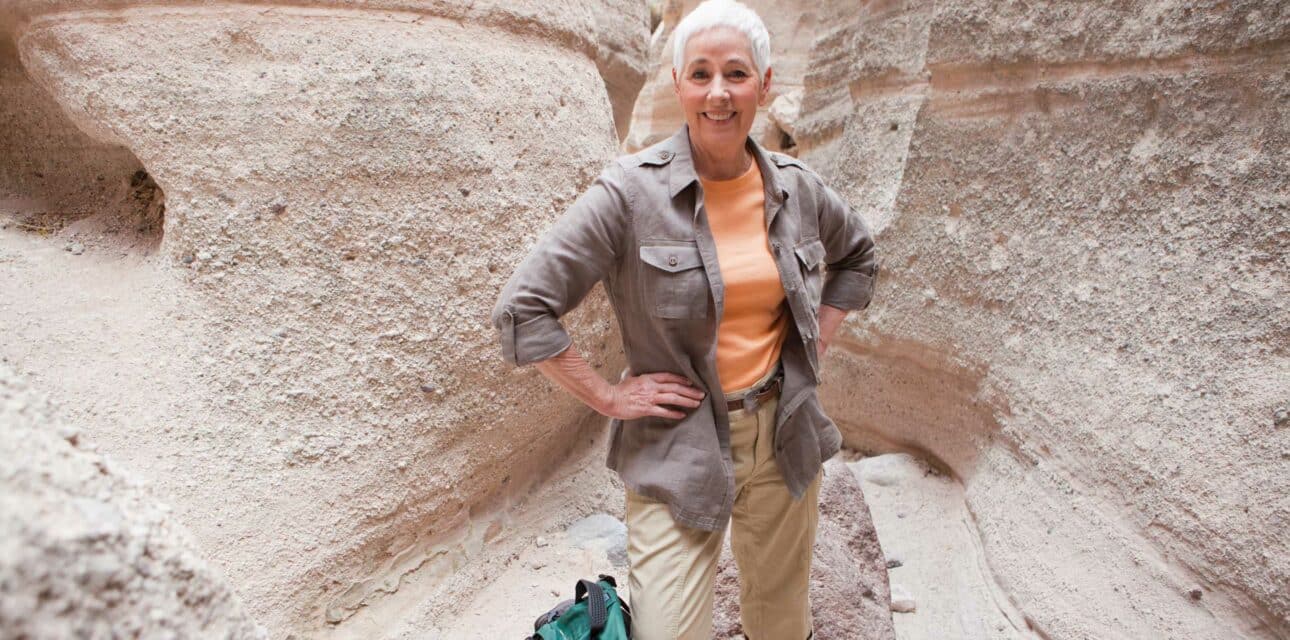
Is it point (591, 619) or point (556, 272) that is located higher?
point (556, 272)

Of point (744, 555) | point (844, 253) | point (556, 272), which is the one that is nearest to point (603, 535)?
point (744, 555)

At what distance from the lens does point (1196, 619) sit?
168 cm

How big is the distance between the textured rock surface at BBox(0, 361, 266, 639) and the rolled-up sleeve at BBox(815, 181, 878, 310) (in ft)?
3.85

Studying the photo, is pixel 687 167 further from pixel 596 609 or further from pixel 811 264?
pixel 596 609

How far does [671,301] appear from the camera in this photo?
1.28 m

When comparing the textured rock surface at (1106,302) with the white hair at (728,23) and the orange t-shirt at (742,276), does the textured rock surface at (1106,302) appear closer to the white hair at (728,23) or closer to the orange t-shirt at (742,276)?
the orange t-shirt at (742,276)

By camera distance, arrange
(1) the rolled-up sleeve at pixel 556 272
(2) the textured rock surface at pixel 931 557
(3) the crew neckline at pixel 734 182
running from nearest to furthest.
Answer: (1) the rolled-up sleeve at pixel 556 272 → (3) the crew neckline at pixel 734 182 → (2) the textured rock surface at pixel 931 557

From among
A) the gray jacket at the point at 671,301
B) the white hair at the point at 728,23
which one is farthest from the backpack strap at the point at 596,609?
the white hair at the point at 728,23

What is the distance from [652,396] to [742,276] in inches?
9.9

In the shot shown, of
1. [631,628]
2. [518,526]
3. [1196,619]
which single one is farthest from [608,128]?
[1196,619]

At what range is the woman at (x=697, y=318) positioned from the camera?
4.13 ft

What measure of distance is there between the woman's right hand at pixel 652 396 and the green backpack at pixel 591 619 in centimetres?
32

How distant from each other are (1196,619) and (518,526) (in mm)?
1653

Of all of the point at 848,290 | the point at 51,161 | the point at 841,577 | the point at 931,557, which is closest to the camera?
the point at 848,290
